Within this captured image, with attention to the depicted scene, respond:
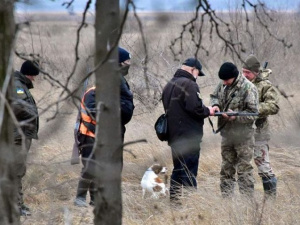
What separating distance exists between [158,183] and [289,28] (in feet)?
27.7

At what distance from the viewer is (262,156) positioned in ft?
26.7

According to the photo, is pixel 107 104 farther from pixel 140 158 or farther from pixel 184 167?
pixel 140 158

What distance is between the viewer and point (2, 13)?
3.08 m

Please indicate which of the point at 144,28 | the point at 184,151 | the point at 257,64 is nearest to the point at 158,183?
the point at 184,151

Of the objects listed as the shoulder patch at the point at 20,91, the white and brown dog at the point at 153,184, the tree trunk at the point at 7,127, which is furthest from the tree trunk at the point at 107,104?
the white and brown dog at the point at 153,184

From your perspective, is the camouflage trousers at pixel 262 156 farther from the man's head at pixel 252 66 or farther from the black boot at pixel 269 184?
the man's head at pixel 252 66

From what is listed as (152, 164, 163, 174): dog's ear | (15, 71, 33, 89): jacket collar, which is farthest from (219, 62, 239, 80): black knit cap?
(15, 71, 33, 89): jacket collar

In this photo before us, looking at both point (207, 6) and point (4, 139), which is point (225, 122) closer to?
point (207, 6)

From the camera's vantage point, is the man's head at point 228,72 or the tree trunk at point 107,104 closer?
the tree trunk at point 107,104

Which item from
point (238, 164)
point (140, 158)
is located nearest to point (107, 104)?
point (238, 164)

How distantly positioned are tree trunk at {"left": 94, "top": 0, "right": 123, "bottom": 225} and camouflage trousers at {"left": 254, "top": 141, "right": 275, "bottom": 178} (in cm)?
505

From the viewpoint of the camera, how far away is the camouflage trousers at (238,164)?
778 cm

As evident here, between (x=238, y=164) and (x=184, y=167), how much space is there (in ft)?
2.04

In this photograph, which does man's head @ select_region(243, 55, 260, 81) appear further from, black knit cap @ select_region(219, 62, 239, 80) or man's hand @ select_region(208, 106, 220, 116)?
man's hand @ select_region(208, 106, 220, 116)
